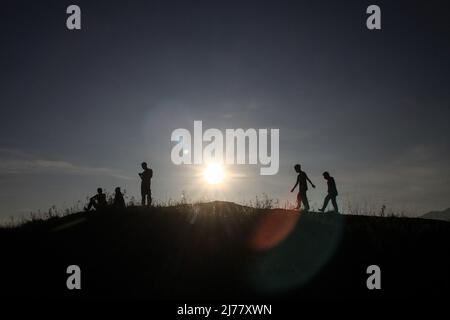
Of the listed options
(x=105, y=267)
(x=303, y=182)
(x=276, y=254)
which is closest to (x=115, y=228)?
(x=105, y=267)

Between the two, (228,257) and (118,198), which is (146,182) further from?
(228,257)

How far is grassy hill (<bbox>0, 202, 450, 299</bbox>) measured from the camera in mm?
10844

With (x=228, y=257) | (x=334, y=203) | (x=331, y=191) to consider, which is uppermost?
(x=331, y=191)

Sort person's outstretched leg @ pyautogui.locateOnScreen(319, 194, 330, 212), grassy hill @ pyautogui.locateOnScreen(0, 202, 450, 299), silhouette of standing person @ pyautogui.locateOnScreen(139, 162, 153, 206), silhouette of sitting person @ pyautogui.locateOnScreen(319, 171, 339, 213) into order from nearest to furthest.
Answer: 1. grassy hill @ pyautogui.locateOnScreen(0, 202, 450, 299)
2. silhouette of sitting person @ pyautogui.locateOnScreen(319, 171, 339, 213)
3. person's outstretched leg @ pyautogui.locateOnScreen(319, 194, 330, 212)
4. silhouette of standing person @ pyautogui.locateOnScreen(139, 162, 153, 206)

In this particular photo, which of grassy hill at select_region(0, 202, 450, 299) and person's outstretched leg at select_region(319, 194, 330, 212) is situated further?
person's outstretched leg at select_region(319, 194, 330, 212)

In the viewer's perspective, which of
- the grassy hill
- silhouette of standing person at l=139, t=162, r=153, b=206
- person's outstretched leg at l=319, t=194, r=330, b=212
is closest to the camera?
the grassy hill

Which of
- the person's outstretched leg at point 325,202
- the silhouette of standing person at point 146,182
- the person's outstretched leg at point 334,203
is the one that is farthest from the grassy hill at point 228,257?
the silhouette of standing person at point 146,182

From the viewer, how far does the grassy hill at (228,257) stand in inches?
427

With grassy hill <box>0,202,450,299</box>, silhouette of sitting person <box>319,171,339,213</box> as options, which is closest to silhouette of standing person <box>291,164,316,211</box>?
silhouette of sitting person <box>319,171,339,213</box>

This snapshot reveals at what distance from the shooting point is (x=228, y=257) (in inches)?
489

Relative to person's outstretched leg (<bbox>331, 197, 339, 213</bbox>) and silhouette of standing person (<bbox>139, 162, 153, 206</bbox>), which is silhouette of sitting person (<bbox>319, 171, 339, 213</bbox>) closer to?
person's outstretched leg (<bbox>331, 197, 339, 213</bbox>)

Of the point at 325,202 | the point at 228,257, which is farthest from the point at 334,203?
the point at 228,257
